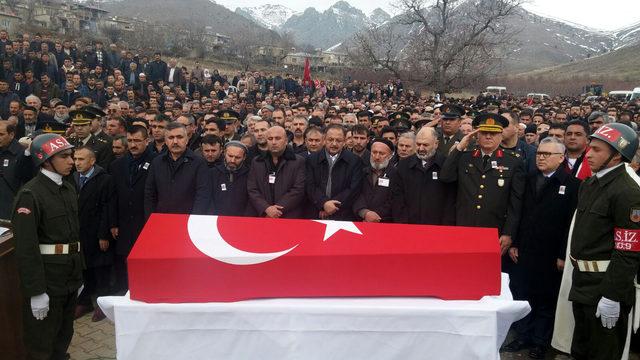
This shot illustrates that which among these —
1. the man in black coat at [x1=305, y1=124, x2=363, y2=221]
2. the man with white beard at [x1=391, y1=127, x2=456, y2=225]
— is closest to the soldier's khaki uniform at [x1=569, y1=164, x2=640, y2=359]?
the man with white beard at [x1=391, y1=127, x2=456, y2=225]

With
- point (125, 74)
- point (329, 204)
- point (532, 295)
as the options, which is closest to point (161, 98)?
point (125, 74)

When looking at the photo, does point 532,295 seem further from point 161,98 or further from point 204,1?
point 204,1

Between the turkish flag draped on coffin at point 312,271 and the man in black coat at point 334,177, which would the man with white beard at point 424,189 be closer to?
the man in black coat at point 334,177

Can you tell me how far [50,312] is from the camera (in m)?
3.57

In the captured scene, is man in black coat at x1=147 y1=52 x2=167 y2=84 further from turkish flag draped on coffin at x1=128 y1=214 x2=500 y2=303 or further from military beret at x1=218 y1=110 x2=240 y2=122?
turkish flag draped on coffin at x1=128 y1=214 x2=500 y2=303

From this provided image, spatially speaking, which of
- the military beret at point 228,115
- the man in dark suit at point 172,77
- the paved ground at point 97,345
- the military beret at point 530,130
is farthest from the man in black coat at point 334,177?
the man in dark suit at point 172,77

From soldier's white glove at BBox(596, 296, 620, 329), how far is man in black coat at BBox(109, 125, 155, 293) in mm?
4403

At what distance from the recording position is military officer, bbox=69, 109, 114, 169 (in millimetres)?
6106

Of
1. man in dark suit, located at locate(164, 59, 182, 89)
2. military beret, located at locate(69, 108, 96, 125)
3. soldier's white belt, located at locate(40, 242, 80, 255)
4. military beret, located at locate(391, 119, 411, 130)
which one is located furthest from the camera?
man in dark suit, located at locate(164, 59, 182, 89)

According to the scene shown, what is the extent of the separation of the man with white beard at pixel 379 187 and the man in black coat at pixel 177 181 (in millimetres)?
1653

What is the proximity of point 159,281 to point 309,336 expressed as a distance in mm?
828

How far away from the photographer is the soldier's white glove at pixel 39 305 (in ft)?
11.0

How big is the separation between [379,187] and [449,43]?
2870cm

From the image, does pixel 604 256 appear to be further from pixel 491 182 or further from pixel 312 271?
pixel 312 271
